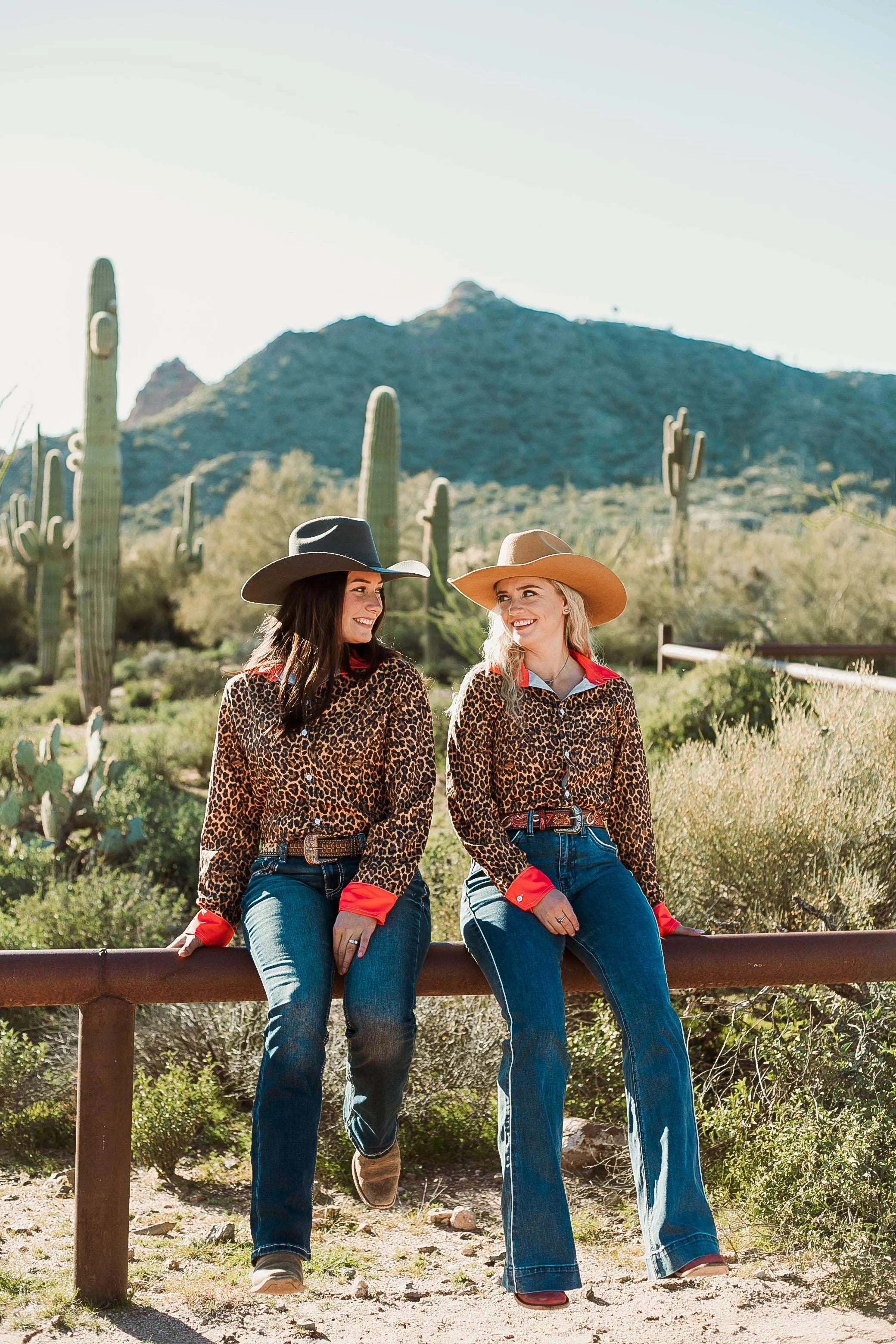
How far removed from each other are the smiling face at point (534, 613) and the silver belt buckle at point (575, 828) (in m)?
0.47

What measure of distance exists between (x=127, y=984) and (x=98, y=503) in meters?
12.5

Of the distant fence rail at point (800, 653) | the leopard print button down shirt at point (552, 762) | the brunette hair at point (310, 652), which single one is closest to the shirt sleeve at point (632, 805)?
the leopard print button down shirt at point (552, 762)

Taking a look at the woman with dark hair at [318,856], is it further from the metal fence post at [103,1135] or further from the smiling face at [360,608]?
the metal fence post at [103,1135]

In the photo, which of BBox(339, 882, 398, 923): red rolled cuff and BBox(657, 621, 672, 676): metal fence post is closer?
BBox(339, 882, 398, 923): red rolled cuff

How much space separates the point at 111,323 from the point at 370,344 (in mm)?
55135

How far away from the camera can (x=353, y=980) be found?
8.47ft

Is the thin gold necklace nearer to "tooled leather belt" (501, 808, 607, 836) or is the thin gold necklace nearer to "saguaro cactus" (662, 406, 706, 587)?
"tooled leather belt" (501, 808, 607, 836)

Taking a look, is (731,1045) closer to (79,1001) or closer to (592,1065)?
(592,1065)

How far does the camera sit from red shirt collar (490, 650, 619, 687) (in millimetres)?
3137

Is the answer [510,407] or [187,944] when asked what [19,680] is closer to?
[187,944]

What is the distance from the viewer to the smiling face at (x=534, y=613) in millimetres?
3207

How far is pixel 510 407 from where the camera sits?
6288cm

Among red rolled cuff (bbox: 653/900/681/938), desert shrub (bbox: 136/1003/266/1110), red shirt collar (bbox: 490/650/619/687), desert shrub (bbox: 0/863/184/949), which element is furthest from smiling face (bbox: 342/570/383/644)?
desert shrub (bbox: 0/863/184/949)

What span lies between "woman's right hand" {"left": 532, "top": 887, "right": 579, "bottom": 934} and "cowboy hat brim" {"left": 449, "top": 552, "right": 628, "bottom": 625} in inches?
32.6
